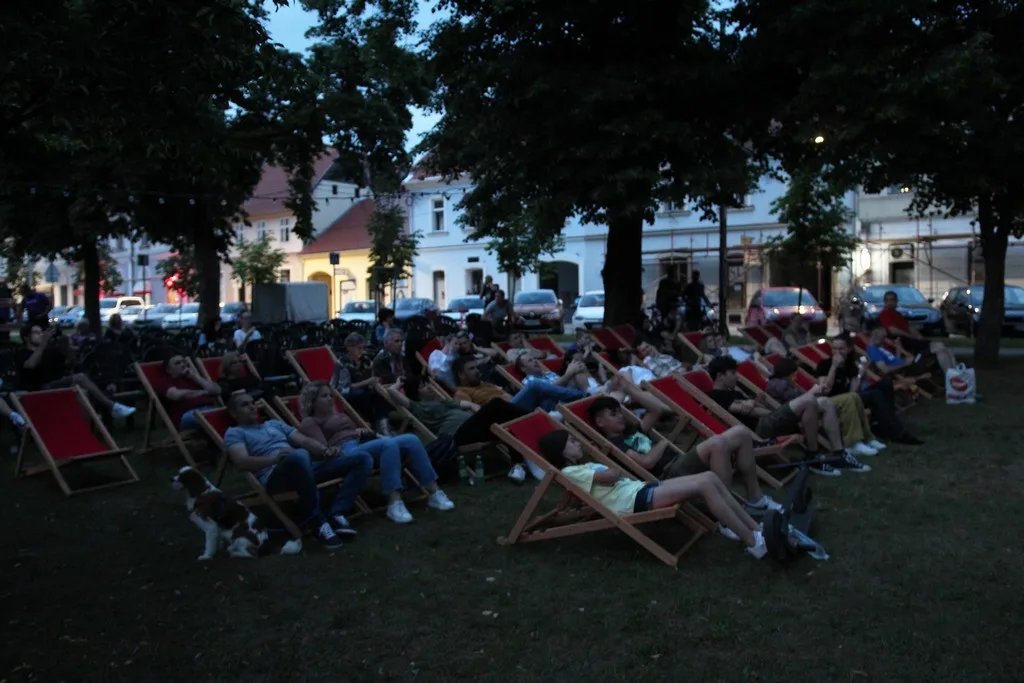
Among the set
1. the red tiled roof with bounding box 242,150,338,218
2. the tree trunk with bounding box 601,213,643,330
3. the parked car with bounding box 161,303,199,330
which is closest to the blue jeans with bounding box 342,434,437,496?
the tree trunk with bounding box 601,213,643,330

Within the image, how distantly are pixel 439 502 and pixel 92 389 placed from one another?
4295 millimetres

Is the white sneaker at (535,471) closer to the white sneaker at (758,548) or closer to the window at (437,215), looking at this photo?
the white sneaker at (758,548)

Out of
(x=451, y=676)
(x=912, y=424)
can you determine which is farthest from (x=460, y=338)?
(x=451, y=676)

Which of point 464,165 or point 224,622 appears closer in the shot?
point 224,622

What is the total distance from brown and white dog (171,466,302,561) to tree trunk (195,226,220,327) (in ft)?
51.4

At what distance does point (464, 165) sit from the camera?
14336 millimetres

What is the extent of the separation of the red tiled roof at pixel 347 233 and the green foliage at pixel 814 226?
77.1ft

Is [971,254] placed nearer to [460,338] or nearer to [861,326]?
[861,326]

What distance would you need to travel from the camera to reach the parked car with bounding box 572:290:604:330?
A: 92.8 ft

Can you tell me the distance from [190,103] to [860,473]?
6031 mm

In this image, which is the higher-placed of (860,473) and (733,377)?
(733,377)

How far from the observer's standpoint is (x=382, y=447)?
6480 millimetres

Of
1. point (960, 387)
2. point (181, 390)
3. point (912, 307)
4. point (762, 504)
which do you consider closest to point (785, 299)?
point (912, 307)

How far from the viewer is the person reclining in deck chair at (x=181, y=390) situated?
Result: 26.7 feet
